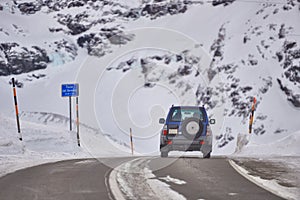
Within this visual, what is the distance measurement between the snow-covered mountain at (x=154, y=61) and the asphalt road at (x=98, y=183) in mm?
29056

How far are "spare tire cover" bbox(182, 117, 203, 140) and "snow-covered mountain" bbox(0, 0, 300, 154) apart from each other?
2627 centimetres

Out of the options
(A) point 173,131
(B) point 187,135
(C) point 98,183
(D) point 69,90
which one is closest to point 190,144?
(B) point 187,135

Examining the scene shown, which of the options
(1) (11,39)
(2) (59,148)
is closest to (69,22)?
(1) (11,39)

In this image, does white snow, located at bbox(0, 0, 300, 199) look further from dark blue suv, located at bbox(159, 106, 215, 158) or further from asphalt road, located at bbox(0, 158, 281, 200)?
dark blue suv, located at bbox(159, 106, 215, 158)

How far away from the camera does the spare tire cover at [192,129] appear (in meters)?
13.3

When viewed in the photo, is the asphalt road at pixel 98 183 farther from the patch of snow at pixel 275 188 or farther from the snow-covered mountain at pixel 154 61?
the snow-covered mountain at pixel 154 61

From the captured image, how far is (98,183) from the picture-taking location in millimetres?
7434

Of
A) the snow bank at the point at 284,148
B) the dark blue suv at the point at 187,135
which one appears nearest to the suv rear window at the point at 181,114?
the dark blue suv at the point at 187,135

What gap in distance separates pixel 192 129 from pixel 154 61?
235ft

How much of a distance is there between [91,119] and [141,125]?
7.31 m

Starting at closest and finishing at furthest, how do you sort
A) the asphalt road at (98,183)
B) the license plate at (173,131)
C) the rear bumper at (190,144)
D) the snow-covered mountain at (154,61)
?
the asphalt road at (98,183), the rear bumper at (190,144), the license plate at (173,131), the snow-covered mountain at (154,61)

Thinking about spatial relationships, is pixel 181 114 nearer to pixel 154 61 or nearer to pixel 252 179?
pixel 252 179

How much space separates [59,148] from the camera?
1822 centimetres

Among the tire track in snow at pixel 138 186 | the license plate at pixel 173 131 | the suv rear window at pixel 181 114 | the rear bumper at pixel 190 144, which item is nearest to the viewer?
the tire track in snow at pixel 138 186
